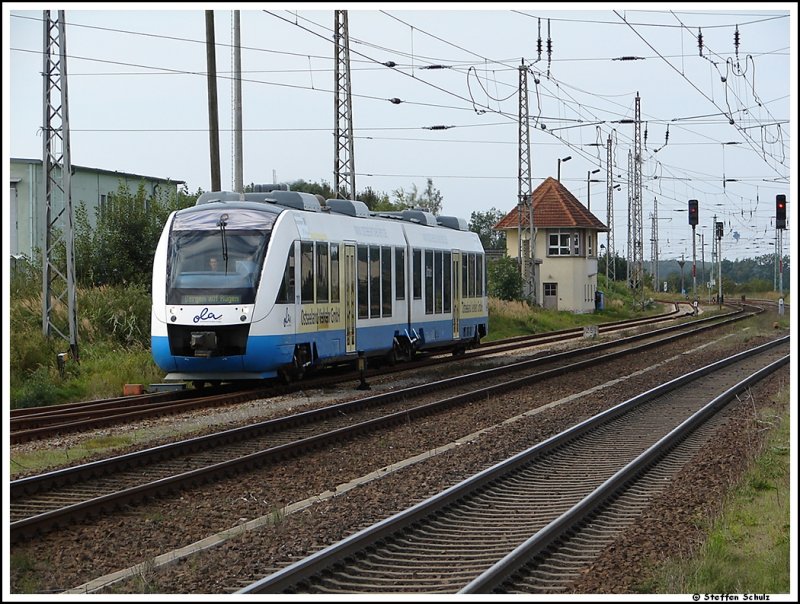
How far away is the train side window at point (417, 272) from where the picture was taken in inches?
926

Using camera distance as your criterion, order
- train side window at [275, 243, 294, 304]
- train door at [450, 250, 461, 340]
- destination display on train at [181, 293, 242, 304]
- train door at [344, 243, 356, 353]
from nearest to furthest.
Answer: destination display on train at [181, 293, 242, 304]
train side window at [275, 243, 294, 304]
train door at [344, 243, 356, 353]
train door at [450, 250, 461, 340]

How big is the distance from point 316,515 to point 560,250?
54.1m

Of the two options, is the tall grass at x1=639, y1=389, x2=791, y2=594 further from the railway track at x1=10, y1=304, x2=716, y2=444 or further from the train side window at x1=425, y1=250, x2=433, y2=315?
the train side window at x1=425, y1=250, x2=433, y2=315

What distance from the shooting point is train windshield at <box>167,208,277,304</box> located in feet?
57.9

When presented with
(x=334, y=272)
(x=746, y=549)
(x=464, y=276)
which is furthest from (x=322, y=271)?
(x=746, y=549)

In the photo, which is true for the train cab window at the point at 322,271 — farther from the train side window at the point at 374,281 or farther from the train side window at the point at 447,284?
the train side window at the point at 447,284

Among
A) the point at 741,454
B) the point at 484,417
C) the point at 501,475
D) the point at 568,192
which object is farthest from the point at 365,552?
the point at 568,192

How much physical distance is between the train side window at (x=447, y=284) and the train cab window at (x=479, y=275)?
7.08 feet

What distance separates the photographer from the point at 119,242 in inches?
1155

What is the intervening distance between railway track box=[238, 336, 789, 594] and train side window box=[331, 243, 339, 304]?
597 centimetres

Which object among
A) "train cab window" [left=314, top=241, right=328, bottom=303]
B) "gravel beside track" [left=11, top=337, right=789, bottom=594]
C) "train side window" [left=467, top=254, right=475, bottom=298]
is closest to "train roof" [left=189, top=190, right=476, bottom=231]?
"train cab window" [left=314, top=241, right=328, bottom=303]

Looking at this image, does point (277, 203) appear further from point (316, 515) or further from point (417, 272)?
point (316, 515)

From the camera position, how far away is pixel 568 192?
226ft

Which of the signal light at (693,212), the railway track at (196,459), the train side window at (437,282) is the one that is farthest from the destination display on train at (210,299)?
the signal light at (693,212)
